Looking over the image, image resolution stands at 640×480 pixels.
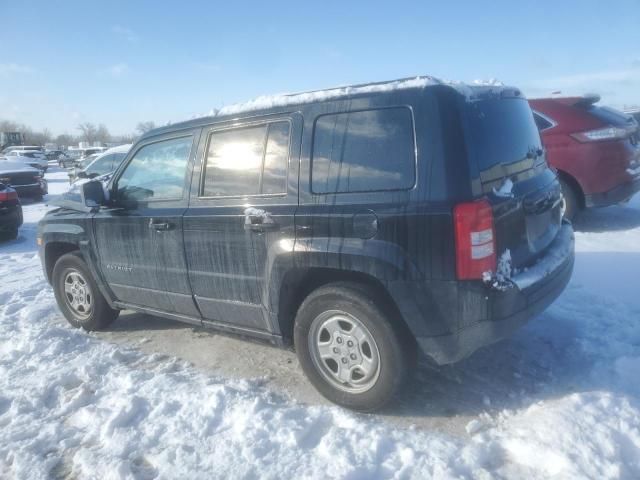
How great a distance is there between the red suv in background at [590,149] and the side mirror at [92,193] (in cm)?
507

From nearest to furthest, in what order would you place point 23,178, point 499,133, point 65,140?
point 499,133
point 23,178
point 65,140

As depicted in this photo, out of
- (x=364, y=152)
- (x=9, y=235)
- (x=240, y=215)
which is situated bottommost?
(x=9, y=235)

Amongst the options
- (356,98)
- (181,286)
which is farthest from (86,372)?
(356,98)

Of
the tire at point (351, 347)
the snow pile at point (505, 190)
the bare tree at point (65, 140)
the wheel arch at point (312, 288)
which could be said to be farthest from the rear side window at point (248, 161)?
the bare tree at point (65, 140)

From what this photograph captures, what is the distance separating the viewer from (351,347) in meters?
2.97

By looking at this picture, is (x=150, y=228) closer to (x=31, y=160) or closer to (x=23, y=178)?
(x=23, y=178)

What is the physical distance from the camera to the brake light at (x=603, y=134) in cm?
612

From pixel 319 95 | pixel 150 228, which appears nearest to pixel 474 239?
pixel 319 95

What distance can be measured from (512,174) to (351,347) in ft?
4.64

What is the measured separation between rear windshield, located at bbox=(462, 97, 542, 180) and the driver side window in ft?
6.97

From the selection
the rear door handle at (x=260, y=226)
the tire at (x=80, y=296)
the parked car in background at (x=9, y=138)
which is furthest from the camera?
the parked car in background at (x=9, y=138)

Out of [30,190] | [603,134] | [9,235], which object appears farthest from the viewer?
[30,190]

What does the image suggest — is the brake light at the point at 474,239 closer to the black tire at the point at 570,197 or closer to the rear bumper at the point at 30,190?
the black tire at the point at 570,197

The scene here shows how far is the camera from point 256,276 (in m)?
3.29
